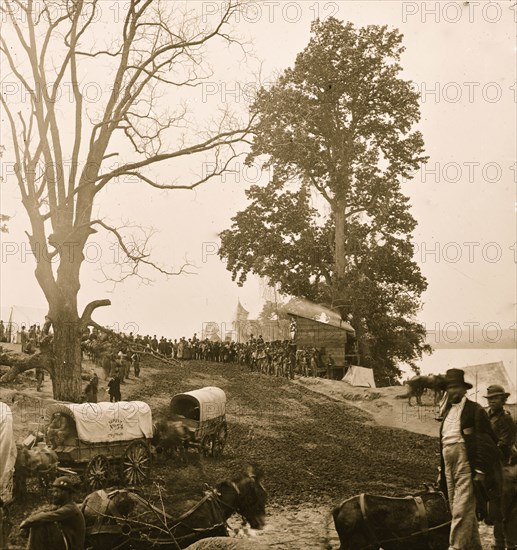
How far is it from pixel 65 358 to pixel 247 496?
9.75 metres

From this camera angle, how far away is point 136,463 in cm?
1445

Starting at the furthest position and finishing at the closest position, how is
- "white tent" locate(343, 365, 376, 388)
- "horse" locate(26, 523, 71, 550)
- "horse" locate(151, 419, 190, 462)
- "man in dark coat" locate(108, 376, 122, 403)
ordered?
"white tent" locate(343, 365, 376, 388) → "man in dark coat" locate(108, 376, 122, 403) → "horse" locate(151, 419, 190, 462) → "horse" locate(26, 523, 71, 550)

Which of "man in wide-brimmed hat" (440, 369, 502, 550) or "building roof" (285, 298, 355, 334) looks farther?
"building roof" (285, 298, 355, 334)

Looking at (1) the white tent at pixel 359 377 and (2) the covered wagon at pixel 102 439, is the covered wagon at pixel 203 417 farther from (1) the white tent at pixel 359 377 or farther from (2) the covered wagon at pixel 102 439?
(1) the white tent at pixel 359 377

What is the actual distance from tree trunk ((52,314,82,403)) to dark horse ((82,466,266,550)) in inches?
360

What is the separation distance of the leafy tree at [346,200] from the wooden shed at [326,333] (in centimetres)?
53

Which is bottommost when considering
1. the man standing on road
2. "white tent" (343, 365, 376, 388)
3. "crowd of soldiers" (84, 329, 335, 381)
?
the man standing on road

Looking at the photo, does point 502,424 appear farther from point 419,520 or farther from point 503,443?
point 419,520

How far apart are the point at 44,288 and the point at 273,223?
16593mm

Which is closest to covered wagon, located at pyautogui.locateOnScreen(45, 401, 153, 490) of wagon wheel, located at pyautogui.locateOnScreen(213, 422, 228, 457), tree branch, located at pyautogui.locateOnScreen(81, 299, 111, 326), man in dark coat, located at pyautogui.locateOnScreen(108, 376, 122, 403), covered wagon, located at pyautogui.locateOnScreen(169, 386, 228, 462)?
covered wagon, located at pyautogui.locateOnScreen(169, 386, 228, 462)

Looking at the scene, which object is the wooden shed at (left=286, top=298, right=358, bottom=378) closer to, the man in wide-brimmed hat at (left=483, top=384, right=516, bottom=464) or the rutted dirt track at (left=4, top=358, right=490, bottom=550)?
the rutted dirt track at (left=4, top=358, right=490, bottom=550)

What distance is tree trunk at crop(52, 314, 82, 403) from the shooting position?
1712 centimetres

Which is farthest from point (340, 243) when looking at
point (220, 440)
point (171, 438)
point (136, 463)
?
point (136, 463)

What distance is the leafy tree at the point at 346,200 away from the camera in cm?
3088
